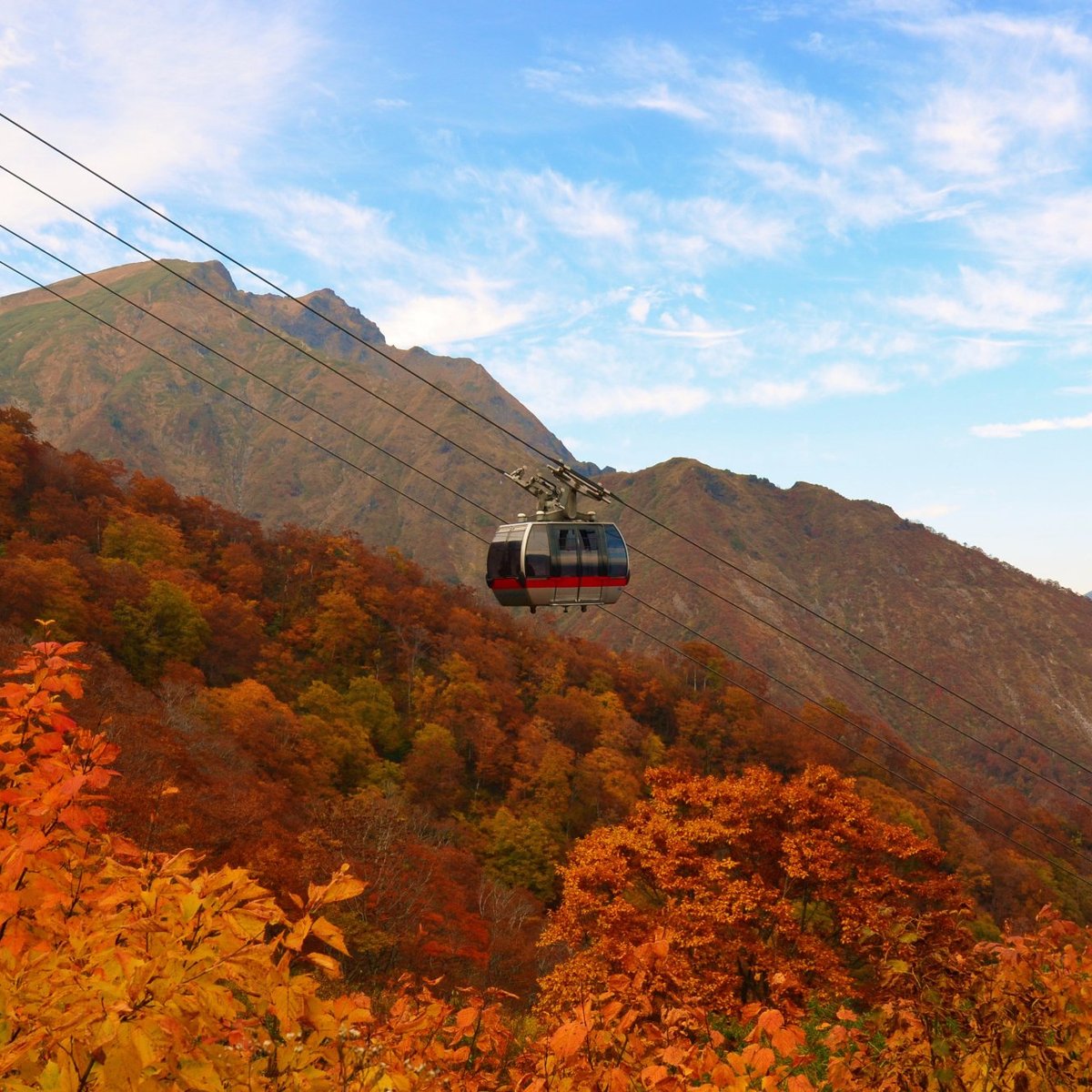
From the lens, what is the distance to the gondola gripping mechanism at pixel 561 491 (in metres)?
14.9

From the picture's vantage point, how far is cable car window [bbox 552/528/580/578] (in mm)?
15117

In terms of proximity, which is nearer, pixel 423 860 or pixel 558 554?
pixel 558 554

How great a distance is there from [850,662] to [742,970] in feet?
584

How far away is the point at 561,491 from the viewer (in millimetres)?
15695

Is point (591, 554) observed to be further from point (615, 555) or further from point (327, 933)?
point (327, 933)

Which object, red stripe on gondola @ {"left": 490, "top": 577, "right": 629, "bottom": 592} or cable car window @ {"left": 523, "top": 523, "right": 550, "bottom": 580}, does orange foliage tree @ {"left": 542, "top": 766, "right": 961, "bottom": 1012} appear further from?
cable car window @ {"left": 523, "top": 523, "right": 550, "bottom": 580}

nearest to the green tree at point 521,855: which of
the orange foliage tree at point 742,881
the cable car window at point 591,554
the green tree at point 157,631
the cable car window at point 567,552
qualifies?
the green tree at point 157,631

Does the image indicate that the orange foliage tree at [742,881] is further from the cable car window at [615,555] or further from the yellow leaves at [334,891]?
the yellow leaves at [334,891]

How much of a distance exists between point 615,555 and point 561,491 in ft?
5.24

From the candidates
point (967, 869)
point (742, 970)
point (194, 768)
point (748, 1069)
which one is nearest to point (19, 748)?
point (748, 1069)

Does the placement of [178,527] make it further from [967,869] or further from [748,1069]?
[748,1069]

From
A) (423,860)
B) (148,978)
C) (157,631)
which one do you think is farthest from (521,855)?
(148,978)

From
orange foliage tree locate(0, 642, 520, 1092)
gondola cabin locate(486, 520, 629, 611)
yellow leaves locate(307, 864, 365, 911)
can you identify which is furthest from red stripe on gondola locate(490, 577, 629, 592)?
yellow leaves locate(307, 864, 365, 911)

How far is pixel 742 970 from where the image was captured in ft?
63.2
